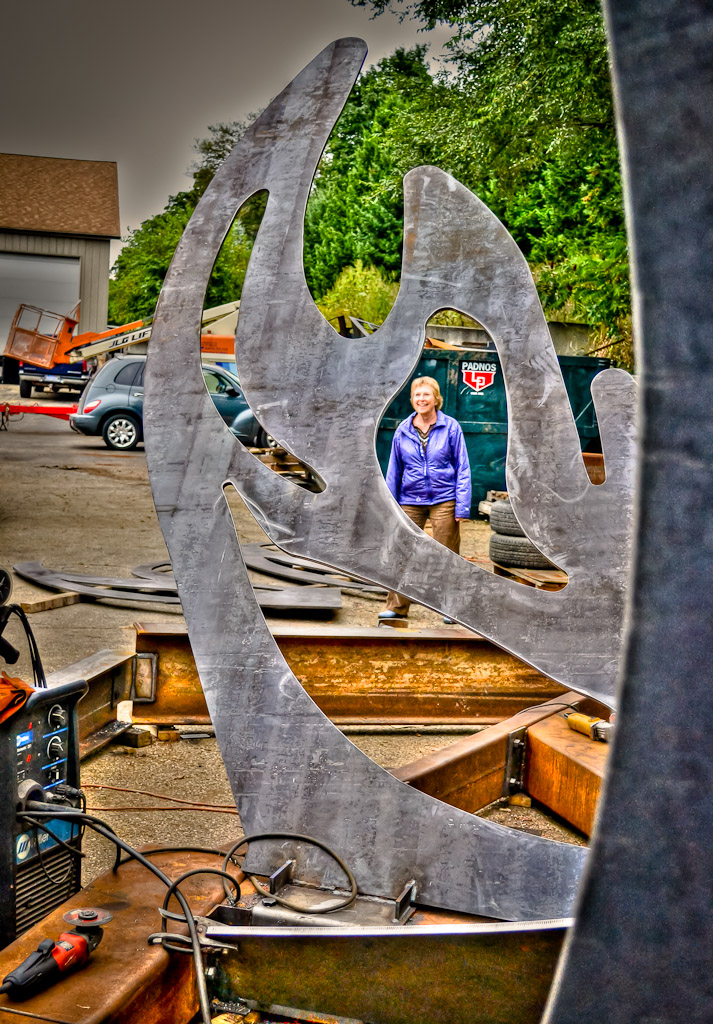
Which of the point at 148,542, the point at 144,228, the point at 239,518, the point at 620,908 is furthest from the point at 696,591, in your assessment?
the point at 144,228

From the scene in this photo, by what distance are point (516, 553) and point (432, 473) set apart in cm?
156

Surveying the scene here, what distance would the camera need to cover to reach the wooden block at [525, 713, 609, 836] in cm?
419

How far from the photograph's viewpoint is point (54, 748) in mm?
3125

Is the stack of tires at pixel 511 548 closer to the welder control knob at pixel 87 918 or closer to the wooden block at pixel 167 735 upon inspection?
the wooden block at pixel 167 735

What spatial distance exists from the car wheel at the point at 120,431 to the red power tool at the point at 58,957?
1870 centimetres

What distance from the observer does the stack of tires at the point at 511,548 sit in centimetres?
852

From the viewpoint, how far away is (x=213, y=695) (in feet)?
9.87

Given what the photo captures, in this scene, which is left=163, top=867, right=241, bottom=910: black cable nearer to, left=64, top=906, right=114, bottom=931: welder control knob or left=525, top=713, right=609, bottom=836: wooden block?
left=64, top=906, right=114, bottom=931: welder control knob

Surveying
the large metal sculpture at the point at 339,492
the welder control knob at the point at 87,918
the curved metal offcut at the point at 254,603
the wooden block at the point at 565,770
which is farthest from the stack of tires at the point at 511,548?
the welder control knob at the point at 87,918

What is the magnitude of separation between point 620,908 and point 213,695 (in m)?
2.52

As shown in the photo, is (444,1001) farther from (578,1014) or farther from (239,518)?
(239,518)

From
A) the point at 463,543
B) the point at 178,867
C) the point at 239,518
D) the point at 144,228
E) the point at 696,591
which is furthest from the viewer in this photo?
the point at 144,228

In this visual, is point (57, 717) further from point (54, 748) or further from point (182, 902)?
point (182, 902)

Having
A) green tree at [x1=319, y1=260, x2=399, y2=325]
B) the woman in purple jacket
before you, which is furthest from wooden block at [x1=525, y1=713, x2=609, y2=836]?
green tree at [x1=319, y1=260, x2=399, y2=325]
